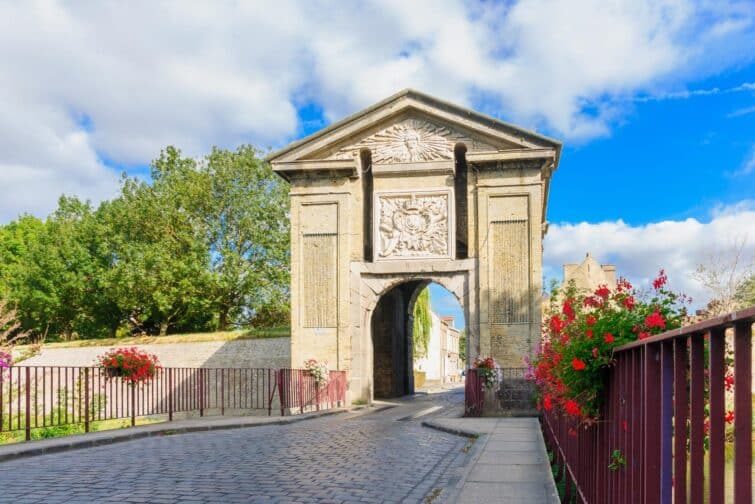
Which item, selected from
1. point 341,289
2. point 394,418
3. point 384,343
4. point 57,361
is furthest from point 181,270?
point 394,418

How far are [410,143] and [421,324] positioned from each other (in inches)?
1211

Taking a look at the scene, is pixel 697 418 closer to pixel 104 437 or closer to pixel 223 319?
pixel 104 437

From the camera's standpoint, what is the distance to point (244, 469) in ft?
28.3

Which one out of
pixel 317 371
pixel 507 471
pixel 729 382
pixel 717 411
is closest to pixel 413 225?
pixel 317 371

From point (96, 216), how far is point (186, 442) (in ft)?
104

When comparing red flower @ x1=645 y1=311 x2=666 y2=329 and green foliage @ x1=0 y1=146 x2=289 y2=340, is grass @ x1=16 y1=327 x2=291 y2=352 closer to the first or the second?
green foliage @ x1=0 y1=146 x2=289 y2=340

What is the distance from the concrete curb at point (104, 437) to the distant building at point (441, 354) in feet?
133

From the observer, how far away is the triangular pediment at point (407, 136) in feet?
74.6

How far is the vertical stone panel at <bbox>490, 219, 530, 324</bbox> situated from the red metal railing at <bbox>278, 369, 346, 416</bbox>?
16.7 ft

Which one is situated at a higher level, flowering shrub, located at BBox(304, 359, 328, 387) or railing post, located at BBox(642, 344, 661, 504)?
railing post, located at BBox(642, 344, 661, 504)

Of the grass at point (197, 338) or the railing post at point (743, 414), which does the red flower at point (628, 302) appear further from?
the grass at point (197, 338)

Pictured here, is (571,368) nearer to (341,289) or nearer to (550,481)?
(550,481)

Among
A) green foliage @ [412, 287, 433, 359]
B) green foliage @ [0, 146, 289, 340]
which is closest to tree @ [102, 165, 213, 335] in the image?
green foliage @ [0, 146, 289, 340]

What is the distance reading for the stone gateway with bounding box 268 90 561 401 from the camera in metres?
22.3
